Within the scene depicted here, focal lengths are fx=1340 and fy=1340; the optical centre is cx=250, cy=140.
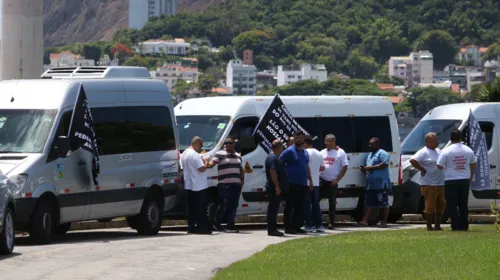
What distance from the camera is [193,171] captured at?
739 inches

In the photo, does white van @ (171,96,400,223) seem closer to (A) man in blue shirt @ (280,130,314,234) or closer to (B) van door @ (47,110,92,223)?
(A) man in blue shirt @ (280,130,314,234)

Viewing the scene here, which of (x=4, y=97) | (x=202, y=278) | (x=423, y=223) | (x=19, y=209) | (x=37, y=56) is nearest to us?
(x=202, y=278)

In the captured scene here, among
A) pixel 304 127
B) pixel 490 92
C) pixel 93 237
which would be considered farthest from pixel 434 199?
pixel 490 92

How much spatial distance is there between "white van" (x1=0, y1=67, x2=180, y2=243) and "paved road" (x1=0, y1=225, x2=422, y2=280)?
0.38 metres

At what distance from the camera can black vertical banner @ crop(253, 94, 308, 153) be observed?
2012 cm

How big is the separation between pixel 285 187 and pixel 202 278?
5.78m

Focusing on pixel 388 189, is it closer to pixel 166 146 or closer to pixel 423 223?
pixel 423 223

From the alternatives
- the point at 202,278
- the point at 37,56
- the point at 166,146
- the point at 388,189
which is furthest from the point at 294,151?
the point at 37,56

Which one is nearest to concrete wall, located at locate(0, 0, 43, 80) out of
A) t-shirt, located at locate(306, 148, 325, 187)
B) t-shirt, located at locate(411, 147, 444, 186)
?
t-shirt, located at locate(306, 148, 325, 187)

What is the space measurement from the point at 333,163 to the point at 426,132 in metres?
4.14

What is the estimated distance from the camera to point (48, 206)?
16.1 metres

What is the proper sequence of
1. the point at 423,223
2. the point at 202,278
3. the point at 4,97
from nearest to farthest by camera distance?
the point at 202,278 → the point at 4,97 → the point at 423,223

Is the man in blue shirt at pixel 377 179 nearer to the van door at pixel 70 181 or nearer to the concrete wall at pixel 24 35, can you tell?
the van door at pixel 70 181

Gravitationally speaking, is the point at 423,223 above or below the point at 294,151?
below
